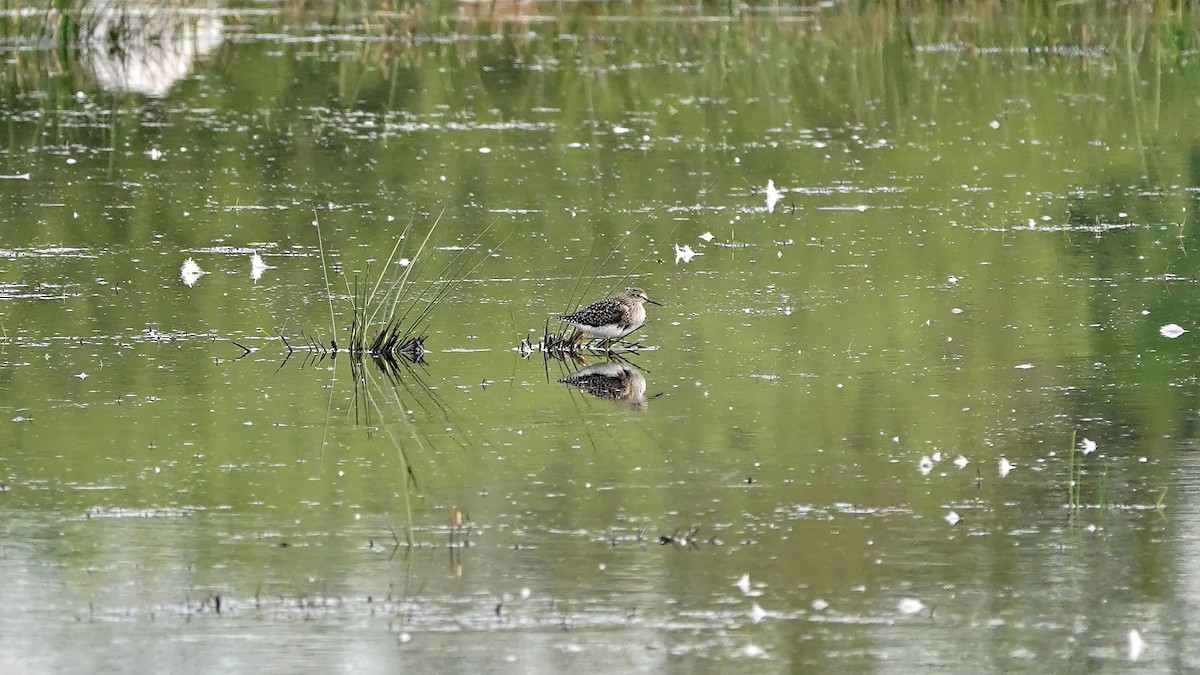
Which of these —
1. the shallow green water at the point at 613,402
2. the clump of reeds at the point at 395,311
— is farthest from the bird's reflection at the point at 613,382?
the clump of reeds at the point at 395,311

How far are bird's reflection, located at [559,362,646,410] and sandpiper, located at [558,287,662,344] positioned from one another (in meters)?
0.14

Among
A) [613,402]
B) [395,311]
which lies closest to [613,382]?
[613,402]

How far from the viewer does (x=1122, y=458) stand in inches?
263

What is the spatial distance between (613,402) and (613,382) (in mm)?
377

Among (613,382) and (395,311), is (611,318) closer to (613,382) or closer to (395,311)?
(613,382)

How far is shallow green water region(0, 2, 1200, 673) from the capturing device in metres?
5.11

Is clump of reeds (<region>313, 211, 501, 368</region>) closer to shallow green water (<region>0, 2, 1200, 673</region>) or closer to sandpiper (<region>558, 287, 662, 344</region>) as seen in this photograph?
shallow green water (<region>0, 2, 1200, 673</region>)

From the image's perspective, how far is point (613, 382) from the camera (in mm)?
7938

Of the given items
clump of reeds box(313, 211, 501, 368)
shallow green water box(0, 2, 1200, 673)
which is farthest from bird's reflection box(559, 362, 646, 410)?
clump of reeds box(313, 211, 501, 368)

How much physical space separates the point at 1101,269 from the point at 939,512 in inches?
180

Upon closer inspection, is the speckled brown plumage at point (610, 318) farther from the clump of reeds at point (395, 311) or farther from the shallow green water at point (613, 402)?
the clump of reeds at point (395, 311)

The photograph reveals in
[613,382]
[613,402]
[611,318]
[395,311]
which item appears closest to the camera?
[613,402]

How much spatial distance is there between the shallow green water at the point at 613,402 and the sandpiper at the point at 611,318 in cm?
14

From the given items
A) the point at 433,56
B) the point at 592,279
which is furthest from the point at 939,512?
the point at 433,56
